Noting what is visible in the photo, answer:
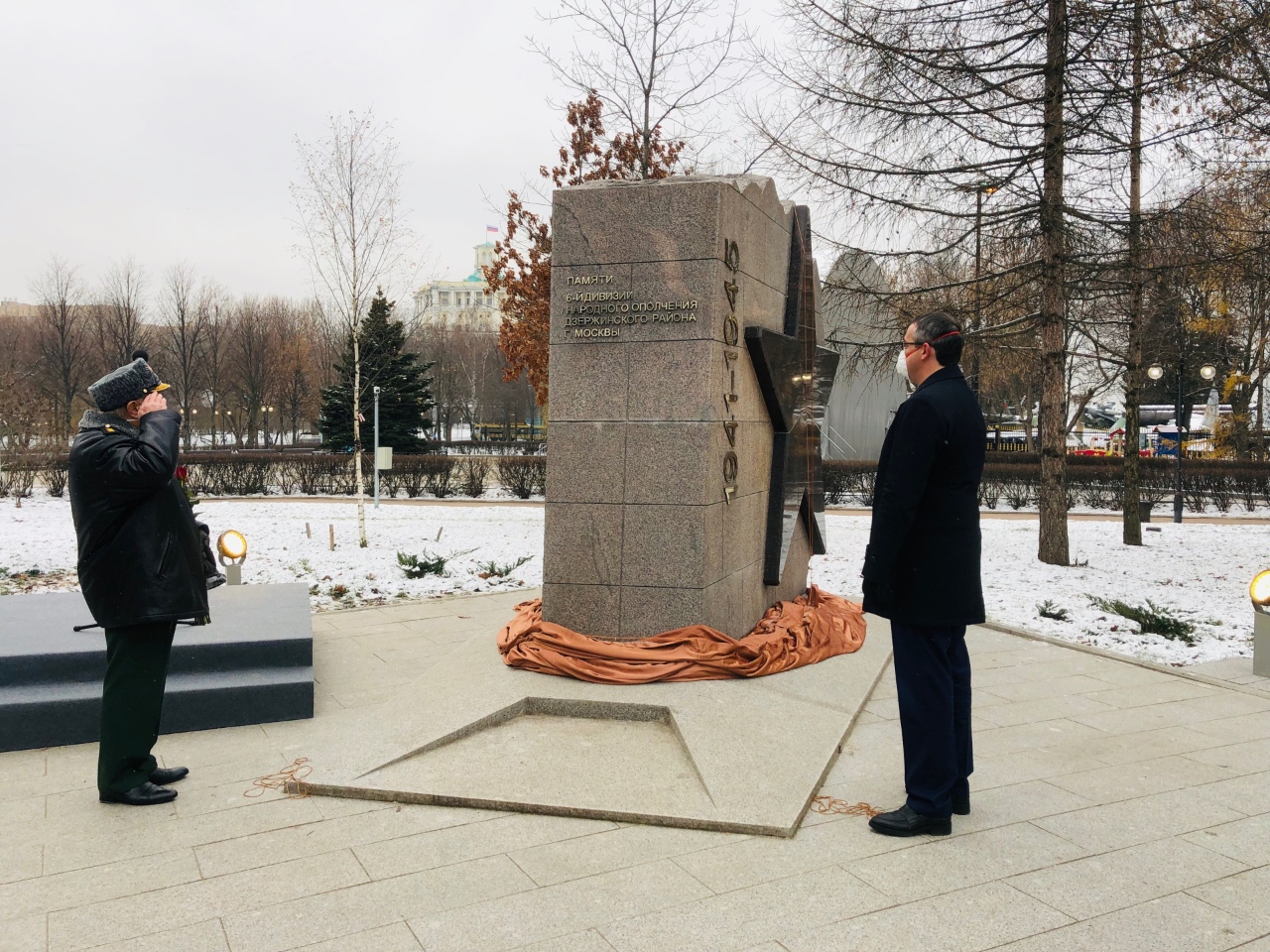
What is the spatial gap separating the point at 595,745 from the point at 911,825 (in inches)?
67.3

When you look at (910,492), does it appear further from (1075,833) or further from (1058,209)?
(1058,209)

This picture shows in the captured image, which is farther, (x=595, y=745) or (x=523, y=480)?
(x=523, y=480)

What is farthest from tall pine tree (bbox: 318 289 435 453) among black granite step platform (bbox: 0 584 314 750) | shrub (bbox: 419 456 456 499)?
black granite step platform (bbox: 0 584 314 750)

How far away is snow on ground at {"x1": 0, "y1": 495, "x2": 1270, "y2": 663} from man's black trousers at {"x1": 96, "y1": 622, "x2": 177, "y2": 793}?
5140mm

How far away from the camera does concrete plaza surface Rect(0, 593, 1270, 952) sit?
325cm

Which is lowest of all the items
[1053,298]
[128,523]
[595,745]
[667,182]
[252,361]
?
[595,745]

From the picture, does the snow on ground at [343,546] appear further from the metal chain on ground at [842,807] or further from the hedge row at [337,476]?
the metal chain on ground at [842,807]

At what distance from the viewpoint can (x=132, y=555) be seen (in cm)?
418

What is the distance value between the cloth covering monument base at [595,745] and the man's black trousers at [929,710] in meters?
0.55

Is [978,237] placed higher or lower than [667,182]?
higher

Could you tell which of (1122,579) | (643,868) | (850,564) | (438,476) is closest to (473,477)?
(438,476)

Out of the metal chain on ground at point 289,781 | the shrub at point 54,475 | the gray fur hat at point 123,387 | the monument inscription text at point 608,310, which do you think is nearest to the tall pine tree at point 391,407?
the shrub at point 54,475

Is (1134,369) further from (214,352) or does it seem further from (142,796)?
(214,352)

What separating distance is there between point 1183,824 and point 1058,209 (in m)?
8.79
